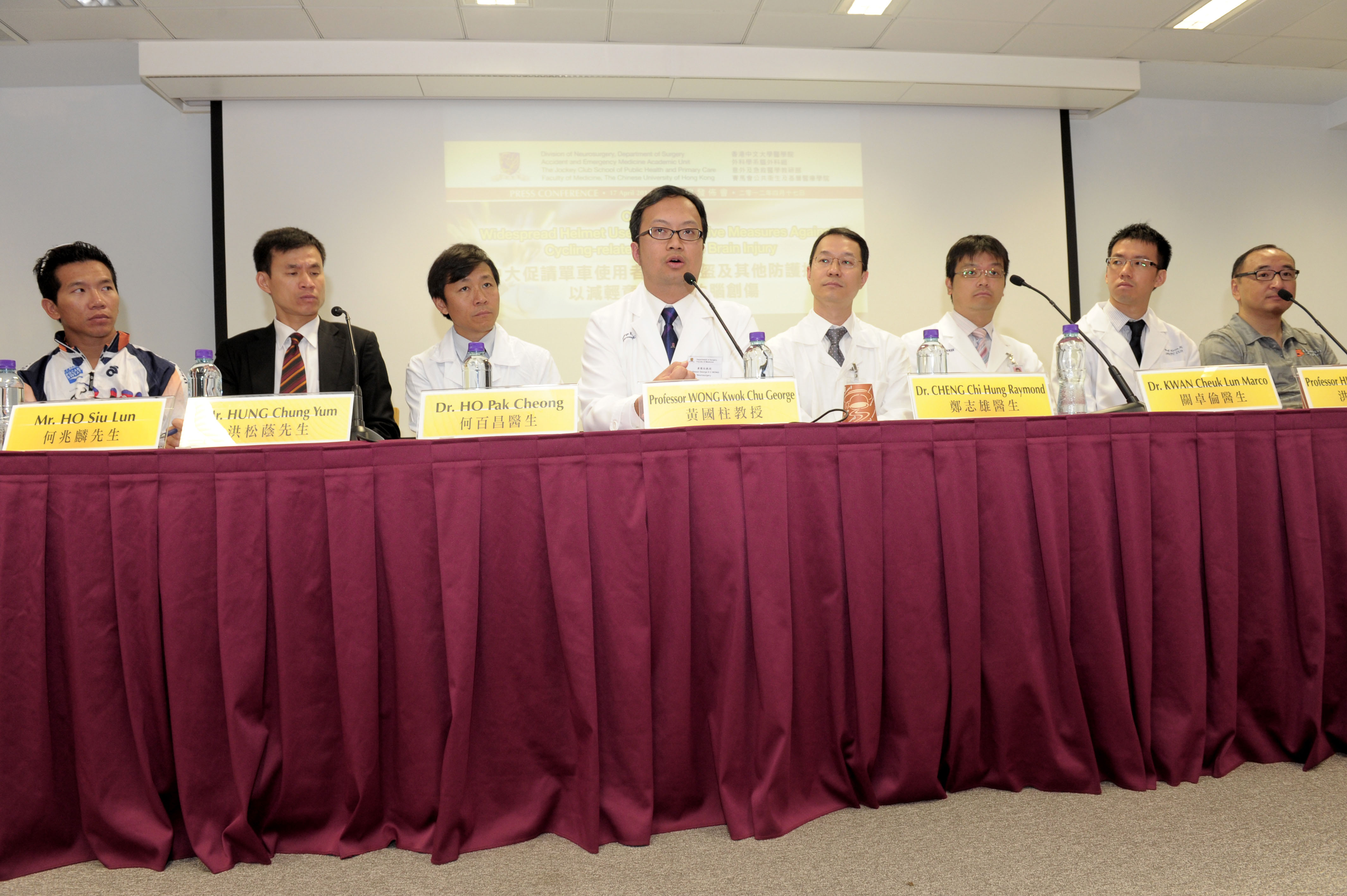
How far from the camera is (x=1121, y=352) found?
2.66 m

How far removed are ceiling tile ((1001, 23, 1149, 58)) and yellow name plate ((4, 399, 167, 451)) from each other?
155 inches

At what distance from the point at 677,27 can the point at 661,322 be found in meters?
2.02

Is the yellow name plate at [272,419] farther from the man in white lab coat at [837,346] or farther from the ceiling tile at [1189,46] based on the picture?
the ceiling tile at [1189,46]

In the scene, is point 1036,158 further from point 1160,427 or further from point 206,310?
point 206,310

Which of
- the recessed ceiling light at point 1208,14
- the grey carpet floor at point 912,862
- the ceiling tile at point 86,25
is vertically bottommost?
the grey carpet floor at point 912,862

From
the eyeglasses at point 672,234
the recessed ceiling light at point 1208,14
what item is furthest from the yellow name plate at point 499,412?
the recessed ceiling light at point 1208,14

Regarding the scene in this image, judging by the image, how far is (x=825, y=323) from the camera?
2.40 meters

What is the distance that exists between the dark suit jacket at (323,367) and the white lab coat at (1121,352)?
2317 mm

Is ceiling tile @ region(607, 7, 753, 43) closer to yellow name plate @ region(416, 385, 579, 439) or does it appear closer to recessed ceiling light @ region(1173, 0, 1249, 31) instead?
recessed ceiling light @ region(1173, 0, 1249, 31)

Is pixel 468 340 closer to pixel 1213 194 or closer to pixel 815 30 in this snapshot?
pixel 815 30

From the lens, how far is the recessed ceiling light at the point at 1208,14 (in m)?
3.40

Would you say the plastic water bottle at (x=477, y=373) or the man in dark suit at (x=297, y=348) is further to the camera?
the man in dark suit at (x=297, y=348)

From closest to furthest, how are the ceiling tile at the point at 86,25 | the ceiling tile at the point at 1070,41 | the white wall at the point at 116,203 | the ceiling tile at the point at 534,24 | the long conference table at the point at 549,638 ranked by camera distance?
the long conference table at the point at 549,638 → the ceiling tile at the point at 86,25 → the ceiling tile at the point at 534,24 → the ceiling tile at the point at 1070,41 → the white wall at the point at 116,203

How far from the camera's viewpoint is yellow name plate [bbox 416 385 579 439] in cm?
133
